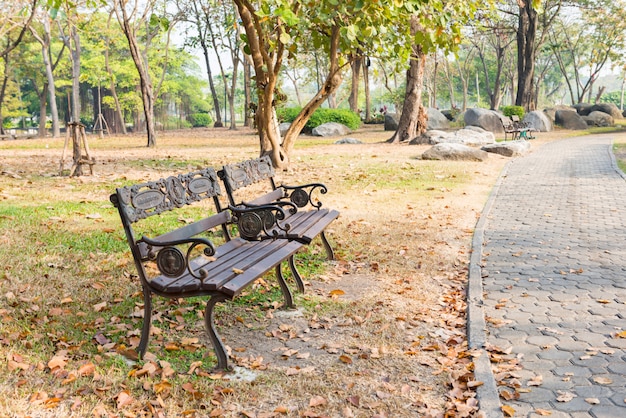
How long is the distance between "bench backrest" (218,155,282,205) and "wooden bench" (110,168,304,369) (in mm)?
504

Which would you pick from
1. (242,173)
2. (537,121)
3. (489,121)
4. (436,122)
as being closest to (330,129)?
(436,122)

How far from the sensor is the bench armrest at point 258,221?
5207 mm

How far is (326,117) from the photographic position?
105 feet

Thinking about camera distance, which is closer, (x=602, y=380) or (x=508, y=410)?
(x=508, y=410)

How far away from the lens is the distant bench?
4.02 meters

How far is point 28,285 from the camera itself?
5367 mm

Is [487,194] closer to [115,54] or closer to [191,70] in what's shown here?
[115,54]

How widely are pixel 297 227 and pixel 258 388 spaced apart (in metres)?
2.21

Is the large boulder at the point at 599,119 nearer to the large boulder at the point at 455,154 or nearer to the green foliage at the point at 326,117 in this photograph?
the green foliage at the point at 326,117

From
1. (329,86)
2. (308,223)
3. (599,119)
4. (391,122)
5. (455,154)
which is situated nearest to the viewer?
(308,223)

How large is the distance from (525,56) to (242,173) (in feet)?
96.6

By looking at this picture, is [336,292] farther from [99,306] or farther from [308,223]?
[99,306]

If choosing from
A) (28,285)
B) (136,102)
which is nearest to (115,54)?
(136,102)

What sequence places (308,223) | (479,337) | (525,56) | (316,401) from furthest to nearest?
(525,56) → (308,223) → (479,337) → (316,401)
